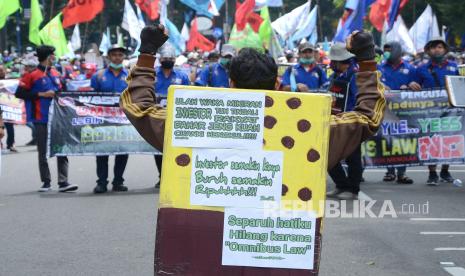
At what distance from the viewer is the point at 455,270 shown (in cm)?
721

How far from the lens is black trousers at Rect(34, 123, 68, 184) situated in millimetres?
12562

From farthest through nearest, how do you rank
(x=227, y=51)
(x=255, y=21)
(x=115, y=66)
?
1. (x=255, y=21)
2. (x=227, y=51)
3. (x=115, y=66)

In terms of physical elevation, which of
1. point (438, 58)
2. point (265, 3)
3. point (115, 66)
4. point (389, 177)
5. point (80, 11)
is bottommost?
point (389, 177)

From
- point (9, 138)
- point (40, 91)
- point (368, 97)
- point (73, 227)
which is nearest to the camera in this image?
point (368, 97)

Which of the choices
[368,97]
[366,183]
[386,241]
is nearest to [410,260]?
[386,241]

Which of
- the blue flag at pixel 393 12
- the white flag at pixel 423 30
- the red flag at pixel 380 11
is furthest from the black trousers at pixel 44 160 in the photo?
the white flag at pixel 423 30

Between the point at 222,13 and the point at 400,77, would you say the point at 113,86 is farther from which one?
the point at 222,13

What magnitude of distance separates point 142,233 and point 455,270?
9.88ft

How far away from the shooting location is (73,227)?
9.30 metres

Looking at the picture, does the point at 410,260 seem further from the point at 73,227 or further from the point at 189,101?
the point at 189,101

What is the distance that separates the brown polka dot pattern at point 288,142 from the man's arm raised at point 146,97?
493mm

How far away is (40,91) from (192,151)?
9493 millimetres

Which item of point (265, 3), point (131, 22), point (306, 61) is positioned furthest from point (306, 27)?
point (306, 61)

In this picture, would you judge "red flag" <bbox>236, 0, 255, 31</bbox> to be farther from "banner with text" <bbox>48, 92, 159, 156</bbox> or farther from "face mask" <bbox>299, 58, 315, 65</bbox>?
"banner with text" <bbox>48, 92, 159, 156</bbox>
